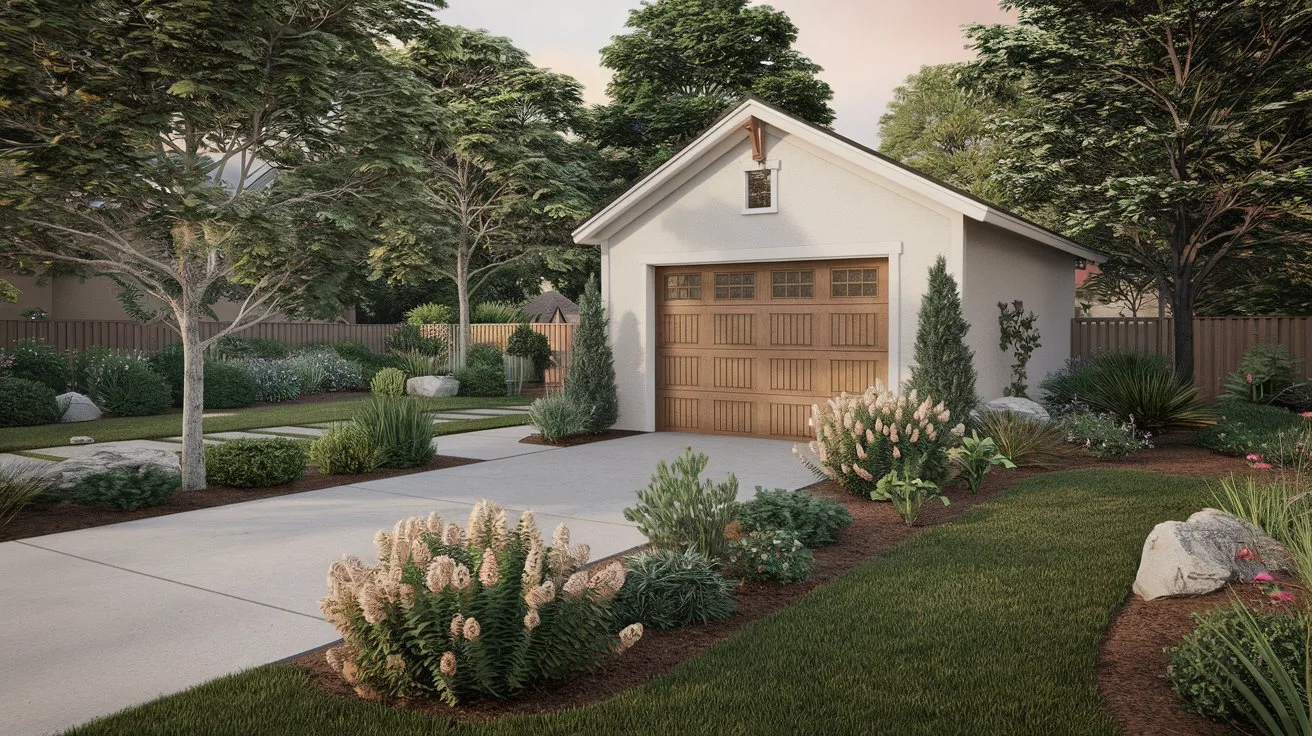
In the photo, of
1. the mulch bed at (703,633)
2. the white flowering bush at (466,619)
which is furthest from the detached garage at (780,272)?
the white flowering bush at (466,619)

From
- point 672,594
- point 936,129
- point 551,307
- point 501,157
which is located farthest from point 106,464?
point 936,129

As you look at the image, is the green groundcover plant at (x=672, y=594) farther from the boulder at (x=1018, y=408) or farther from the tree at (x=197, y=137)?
the boulder at (x=1018, y=408)

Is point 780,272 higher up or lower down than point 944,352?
higher up

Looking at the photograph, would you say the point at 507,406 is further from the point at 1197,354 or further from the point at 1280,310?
the point at 1280,310

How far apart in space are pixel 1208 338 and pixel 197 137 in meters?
16.9

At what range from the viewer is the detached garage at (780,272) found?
38.8 ft

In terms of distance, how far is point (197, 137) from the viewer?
894 centimetres

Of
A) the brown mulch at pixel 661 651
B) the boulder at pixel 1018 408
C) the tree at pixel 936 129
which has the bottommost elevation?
the brown mulch at pixel 661 651

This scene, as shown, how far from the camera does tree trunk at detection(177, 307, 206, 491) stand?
8648 mm

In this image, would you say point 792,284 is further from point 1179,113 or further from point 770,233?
point 1179,113

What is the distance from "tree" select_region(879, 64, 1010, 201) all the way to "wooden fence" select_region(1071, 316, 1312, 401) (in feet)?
52.4

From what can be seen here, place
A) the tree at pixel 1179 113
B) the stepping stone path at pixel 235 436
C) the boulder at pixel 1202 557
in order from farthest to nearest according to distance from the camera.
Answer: the tree at pixel 1179 113, the stepping stone path at pixel 235 436, the boulder at pixel 1202 557

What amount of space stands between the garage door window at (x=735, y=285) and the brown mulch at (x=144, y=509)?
5.77 meters

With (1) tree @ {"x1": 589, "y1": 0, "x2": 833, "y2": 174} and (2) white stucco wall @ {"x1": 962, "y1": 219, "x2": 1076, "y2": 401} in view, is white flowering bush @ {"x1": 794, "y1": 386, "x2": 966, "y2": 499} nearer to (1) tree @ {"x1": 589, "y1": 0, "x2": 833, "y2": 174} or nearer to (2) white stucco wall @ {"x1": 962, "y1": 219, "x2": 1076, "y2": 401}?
(2) white stucco wall @ {"x1": 962, "y1": 219, "x2": 1076, "y2": 401}
